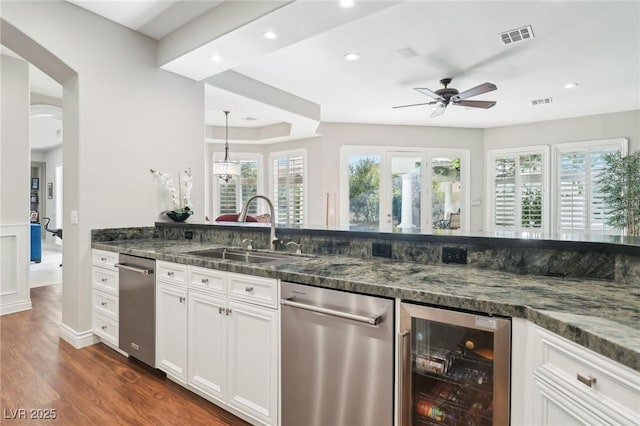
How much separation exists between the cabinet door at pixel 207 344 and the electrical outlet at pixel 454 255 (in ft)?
4.12

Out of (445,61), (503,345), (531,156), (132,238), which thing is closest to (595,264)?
(503,345)

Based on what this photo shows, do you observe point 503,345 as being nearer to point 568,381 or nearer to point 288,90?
point 568,381

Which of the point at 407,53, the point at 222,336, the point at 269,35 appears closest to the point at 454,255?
the point at 222,336

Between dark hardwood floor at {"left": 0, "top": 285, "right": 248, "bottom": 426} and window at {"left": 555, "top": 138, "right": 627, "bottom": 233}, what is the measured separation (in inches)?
275

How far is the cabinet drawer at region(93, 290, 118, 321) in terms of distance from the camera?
2.83m

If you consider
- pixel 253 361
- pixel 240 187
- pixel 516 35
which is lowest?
pixel 253 361

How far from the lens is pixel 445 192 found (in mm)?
7543

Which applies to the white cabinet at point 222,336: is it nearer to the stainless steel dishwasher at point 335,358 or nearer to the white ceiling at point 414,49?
the stainless steel dishwasher at point 335,358

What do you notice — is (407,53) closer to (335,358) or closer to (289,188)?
(335,358)

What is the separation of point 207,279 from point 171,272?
0.39 m

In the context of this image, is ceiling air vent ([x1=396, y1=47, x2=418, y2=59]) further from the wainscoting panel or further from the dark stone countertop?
the wainscoting panel

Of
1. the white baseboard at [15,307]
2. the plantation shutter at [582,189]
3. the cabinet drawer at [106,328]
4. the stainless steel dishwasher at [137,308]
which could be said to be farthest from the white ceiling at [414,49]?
the white baseboard at [15,307]

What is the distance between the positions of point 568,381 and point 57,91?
661 centimetres

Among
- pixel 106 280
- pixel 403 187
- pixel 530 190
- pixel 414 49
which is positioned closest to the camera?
pixel 106 280
